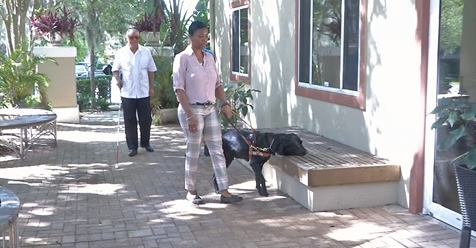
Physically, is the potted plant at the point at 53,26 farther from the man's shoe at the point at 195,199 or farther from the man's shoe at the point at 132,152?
the man's shoe at the point at 195,199

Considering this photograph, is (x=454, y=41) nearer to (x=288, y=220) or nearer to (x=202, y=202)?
(x=288, y=220)

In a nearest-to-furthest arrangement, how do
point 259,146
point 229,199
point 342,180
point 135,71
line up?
point 342,180, point 229,199, point 259,146, point 135,71

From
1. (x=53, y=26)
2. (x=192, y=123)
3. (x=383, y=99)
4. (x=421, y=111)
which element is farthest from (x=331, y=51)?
(x=53, y=26)

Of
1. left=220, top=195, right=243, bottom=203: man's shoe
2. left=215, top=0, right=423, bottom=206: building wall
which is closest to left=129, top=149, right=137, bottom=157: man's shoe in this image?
left=215, top=0, right=423, bottom=206: building wall

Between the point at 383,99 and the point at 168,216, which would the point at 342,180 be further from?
the point at 168,216

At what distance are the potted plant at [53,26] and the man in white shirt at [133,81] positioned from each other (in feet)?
13.9

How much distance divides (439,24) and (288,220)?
6.88 feet

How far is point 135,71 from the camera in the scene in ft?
25.8

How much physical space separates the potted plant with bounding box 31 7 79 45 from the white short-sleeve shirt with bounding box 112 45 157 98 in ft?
14.2

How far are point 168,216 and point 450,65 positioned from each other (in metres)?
2.78

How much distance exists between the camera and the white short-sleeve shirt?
788 centimetres

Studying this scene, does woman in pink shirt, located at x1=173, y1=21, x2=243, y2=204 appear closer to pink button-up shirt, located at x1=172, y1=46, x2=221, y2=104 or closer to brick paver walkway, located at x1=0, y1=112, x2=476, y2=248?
pink button-up shirt, located at x1=172, y1=46, x2=221, y2=104

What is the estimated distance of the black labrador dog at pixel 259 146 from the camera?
5.66 metres

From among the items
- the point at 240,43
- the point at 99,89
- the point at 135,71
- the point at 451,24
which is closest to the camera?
the point at 451,24
